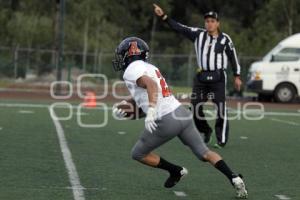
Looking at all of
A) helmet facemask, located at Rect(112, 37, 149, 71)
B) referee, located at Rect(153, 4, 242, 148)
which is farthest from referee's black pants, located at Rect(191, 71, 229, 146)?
helmet facemask, located at Rect(112, 37, 149, 71)

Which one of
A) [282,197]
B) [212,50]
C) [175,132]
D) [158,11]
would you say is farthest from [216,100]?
[175,132]

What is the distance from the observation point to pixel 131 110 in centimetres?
719

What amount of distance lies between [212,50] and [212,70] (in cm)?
27

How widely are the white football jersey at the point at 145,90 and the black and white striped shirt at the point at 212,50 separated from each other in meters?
4.22

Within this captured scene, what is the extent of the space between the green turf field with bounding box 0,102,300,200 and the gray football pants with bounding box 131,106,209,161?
427 mm

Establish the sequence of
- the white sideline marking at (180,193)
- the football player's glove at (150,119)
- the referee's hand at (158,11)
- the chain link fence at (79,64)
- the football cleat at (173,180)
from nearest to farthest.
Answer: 1. the football player's glove at (150,119)
2. the white sideline marking at (180,193)
3. the football cleat at (173,180)
4. the referee's hand at (158,11)
5. the chain link fence at (79,64)

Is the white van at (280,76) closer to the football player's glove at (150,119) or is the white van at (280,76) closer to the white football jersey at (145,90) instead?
the white football jersey at (145,90)

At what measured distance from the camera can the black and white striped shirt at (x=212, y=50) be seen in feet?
37.0

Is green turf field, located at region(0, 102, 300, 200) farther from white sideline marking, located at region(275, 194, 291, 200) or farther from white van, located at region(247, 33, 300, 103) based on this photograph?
white van, located at region(247, 33, 300, 103)

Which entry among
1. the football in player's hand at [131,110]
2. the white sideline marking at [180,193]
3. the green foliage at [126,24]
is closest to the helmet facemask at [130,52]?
the football in player's hand at [131,110]

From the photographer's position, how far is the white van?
82.4 feet

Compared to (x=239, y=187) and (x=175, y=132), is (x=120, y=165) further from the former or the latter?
(x=239, y=187)

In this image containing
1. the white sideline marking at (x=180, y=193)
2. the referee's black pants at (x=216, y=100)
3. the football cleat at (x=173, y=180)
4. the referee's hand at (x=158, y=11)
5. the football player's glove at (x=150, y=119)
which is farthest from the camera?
the referee's black pants at (x=216, y=100)

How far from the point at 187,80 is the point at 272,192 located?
1153 inches
